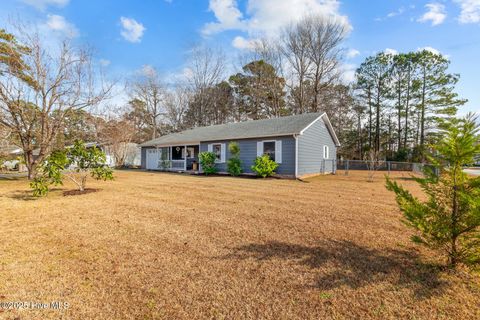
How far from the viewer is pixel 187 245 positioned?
147 inches

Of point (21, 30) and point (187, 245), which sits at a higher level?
point (21, 30)

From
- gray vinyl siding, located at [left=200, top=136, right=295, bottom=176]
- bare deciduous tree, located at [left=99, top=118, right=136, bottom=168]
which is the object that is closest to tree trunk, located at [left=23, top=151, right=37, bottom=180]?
bare deciduous tree, located at [left=99, top=118, right=136, bottom=168]

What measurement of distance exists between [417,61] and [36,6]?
32.2 m

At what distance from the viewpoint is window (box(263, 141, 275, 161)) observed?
1448 centimetres

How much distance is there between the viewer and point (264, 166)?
44.6 ft

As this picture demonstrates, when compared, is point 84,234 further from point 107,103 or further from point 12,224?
point 107,103

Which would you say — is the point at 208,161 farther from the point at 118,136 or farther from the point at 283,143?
the point at 118,136

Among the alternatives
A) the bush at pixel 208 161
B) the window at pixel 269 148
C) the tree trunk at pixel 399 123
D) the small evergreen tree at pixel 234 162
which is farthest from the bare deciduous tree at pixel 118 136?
the tree trunk at pixel 399 123

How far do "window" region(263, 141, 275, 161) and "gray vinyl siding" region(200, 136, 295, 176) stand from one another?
0.32 meters

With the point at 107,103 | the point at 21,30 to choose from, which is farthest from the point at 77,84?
the point at 21,30

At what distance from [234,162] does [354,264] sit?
12.4 meters

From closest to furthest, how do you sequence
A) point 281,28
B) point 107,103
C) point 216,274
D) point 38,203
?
1. point 216,274
2. point 38,203
3. point 107,103
4. point 281,28

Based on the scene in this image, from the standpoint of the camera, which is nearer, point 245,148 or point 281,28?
point 245,148

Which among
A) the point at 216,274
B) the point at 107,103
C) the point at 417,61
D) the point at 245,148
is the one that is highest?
the point at 417,61
